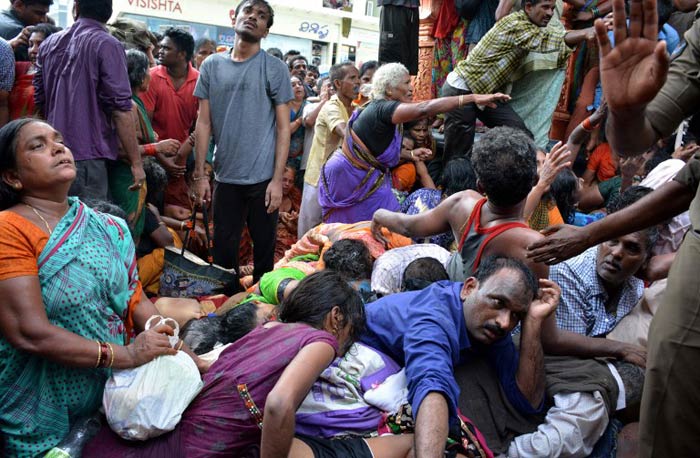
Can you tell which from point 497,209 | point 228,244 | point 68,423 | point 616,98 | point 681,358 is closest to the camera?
point 681,358

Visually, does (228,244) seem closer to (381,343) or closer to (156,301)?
(156,301)

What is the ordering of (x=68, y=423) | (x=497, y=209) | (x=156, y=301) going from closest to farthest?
(x=68, y=423)
(x=497, y=209)
(x=156, y=301)

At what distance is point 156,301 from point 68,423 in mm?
1582

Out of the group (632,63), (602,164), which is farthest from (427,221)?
(602,164)

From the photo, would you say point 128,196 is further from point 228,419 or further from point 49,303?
point 228,419

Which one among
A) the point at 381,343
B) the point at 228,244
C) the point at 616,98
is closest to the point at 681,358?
the point at 616,98

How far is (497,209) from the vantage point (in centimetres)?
278

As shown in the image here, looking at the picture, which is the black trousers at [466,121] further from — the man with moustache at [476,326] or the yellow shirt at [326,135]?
the man with moustache at [476,326]

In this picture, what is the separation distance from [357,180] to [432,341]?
2.30 meters

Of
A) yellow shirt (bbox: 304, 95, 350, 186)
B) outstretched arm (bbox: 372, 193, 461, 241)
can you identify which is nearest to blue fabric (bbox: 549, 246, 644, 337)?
outstretched arm (bbox: 372, 193, 461, 241)

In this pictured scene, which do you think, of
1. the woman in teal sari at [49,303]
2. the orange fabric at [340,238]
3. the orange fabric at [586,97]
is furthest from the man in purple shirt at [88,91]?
the orange fabric at [586,97]

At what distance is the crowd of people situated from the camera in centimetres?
188

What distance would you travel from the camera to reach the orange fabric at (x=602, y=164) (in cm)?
562

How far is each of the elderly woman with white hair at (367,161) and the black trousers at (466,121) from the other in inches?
19.8
